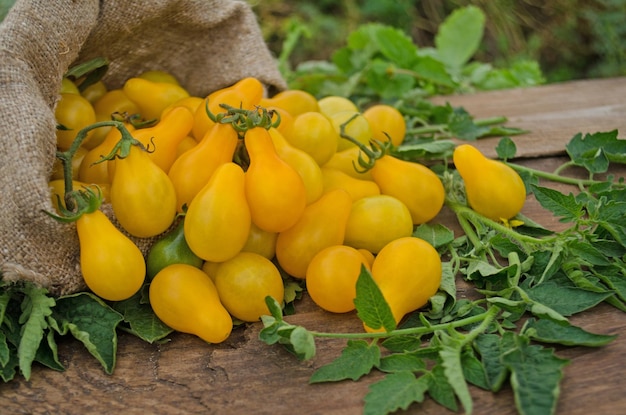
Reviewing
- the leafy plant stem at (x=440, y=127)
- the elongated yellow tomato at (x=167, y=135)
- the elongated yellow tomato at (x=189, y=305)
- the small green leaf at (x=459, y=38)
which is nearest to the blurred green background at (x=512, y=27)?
the small green leaf at (x=459, y=38)

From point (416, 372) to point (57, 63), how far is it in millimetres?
639

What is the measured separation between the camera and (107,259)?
88cm

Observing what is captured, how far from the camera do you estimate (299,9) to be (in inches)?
134

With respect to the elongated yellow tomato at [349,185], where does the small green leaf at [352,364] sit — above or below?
below

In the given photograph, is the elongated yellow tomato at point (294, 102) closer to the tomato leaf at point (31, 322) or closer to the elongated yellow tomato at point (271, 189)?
the elongated yellow tomato at point (271, 189)

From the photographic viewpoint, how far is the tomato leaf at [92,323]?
0.86m

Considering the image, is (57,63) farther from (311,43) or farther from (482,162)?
(311,43)

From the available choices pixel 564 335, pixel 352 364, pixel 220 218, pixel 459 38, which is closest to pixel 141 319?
pixel 220 218

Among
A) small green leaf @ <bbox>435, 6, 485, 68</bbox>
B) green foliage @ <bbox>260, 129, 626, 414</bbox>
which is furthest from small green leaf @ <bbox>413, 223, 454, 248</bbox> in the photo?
small green leaf @ <bbox>435, 6, 485, 68</bbox>

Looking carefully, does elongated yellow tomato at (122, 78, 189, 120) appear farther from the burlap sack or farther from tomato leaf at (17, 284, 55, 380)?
tomato leaf at (17, 284, 55, 380)

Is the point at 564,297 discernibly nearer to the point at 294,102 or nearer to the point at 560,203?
the point at 560,203

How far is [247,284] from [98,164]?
0.93ft

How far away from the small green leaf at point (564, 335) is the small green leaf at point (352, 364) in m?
0.18

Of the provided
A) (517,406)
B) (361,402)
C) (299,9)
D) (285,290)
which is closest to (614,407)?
(517,406)
